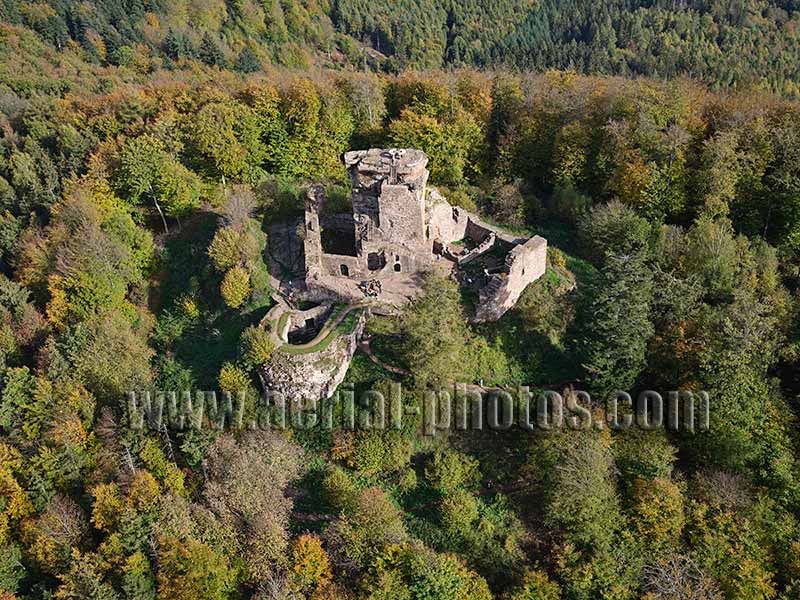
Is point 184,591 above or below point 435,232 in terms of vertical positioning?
below

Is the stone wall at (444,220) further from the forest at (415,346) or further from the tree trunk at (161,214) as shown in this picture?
the tree trunk at (161,214)

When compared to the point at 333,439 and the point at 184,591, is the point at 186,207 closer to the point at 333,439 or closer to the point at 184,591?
the point at 333,439

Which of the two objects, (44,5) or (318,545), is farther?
(44,5)

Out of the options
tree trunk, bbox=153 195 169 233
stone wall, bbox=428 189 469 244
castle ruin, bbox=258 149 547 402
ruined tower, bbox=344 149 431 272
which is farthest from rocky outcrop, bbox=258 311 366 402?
tree trunk, bbox=153 195 169 233

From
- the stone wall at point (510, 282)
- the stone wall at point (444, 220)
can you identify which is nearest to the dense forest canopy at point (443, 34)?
the stone wall at point (444, 220)

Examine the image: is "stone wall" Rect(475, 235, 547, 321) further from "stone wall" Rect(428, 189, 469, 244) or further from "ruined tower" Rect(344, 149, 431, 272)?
"stone wall" Rect(428, 189, 469, 244)

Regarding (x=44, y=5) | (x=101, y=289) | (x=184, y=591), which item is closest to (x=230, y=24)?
(x=44, y=5)

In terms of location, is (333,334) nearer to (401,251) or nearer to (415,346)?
(415,346)
